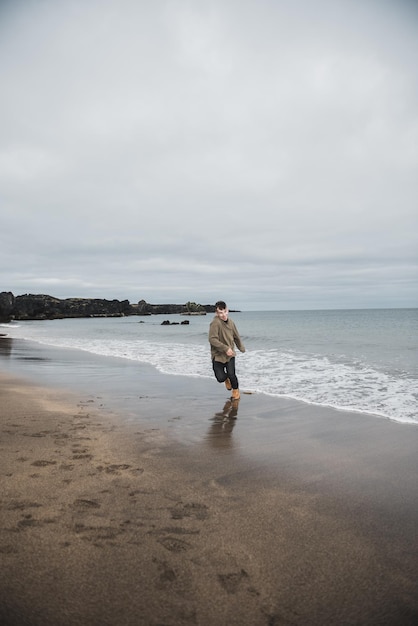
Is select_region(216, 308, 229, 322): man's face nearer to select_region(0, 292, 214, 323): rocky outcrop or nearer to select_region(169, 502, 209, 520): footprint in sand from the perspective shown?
select_region(169, 502, 209, 520): footprint in sand

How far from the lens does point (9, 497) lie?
3545 mm

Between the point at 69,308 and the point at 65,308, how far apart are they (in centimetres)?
175

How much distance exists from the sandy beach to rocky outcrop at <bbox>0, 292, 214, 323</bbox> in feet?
316

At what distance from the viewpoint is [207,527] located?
123 inches

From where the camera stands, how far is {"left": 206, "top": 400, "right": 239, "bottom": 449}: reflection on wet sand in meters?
5.54

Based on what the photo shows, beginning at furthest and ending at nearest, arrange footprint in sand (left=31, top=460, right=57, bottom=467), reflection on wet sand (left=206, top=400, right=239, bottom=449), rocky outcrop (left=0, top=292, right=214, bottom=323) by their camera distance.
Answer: rocky outcrop (left=0, top=292, right=214, bottom=323) < reflection on wet sand (left=206, top=400, right=239, bottom=449) < footprint in sand (left=31, top=460, right=57, bottom=467)

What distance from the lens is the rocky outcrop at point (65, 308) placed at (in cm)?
9419

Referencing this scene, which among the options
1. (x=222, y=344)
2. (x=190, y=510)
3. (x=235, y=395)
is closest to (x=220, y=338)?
(x=222, y=344)

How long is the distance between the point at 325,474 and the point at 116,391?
6394 millimetres

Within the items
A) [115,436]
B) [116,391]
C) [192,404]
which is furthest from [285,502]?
[116,391]

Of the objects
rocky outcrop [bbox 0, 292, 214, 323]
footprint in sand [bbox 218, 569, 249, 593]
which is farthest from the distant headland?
footprint in sand [bbox 218, 569, 249, 593]

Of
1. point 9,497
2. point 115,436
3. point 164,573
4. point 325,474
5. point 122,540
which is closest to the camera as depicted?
point 164,573

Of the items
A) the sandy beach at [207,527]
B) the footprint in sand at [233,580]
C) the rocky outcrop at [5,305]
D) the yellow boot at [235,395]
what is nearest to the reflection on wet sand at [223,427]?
the sandy beach at [207,527]

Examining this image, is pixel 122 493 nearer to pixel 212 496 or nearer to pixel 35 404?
pixel 212 496
